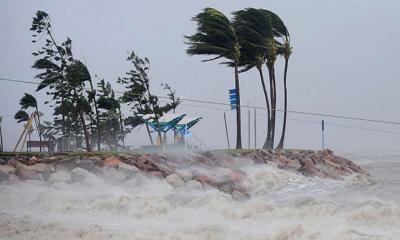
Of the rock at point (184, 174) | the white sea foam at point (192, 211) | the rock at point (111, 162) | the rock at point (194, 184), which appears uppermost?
the rock at point (111, 162)

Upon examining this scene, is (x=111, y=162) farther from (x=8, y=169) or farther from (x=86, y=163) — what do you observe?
(x=8, y=169)

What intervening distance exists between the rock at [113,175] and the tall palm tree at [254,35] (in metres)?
13.8

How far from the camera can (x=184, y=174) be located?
14.3 metres

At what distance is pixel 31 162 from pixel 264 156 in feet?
29.4

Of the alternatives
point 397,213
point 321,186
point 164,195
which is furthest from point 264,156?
point 397,213

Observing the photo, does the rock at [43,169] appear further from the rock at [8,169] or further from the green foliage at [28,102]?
the green foliage at [28,102]

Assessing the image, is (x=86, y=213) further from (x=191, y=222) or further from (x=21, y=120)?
(x=21, y=120)

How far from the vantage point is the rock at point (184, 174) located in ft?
46.1

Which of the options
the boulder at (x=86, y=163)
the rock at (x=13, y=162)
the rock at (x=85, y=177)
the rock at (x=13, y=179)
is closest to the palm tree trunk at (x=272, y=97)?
the boulder at (x=86, y=163)

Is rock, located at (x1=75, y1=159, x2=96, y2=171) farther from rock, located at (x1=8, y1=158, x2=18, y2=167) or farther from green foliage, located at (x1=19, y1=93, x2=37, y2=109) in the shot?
green foliage, located at (x1=19, y1=93, x2=37, y2=109)

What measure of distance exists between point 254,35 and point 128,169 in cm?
1458

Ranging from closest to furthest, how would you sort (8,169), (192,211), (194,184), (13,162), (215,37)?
(192,211)
(194,184)
(8,169)
(13,162)
(215,37)

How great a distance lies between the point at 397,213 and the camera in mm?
9141

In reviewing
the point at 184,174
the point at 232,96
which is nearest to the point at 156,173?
the point at 184,174
